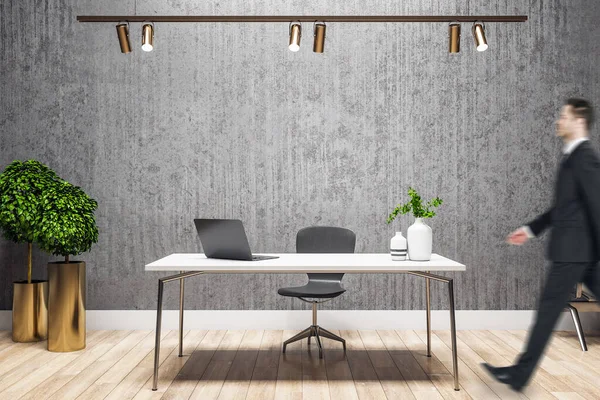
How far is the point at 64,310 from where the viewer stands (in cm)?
431

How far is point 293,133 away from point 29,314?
8.83 ft

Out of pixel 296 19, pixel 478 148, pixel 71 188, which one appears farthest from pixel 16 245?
pixel 478 148

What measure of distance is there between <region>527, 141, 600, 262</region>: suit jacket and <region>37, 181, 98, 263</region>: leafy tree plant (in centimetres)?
335

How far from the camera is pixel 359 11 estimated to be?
5.18 meters

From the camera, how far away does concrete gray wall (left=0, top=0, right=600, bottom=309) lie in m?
5.14

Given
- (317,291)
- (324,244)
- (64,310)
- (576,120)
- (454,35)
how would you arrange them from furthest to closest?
(324,244) → (454,35) → (64,310) → (317,291) → (576,120)

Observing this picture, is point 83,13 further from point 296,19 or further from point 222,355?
point 222,355

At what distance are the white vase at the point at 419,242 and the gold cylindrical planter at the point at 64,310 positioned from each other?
101 inches

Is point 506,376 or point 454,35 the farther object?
point 454,35

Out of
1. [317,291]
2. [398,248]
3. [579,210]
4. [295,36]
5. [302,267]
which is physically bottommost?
[317,291]

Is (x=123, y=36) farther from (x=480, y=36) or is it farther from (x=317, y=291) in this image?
(x=480, y=36)

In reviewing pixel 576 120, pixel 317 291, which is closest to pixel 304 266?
pixel 317 291

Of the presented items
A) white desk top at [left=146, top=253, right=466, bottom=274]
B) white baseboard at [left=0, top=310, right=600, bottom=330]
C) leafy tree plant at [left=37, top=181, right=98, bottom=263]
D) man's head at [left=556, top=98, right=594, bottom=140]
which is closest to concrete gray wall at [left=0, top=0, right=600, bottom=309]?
white baseboard at [left=0, top=310, right=600, bottom=330]

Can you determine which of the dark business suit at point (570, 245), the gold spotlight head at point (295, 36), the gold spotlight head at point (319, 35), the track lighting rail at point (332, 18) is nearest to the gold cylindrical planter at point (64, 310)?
the track lighting rail at point (332, 18)
